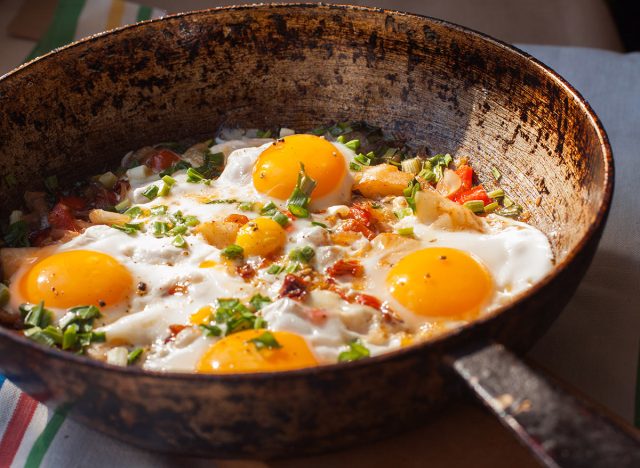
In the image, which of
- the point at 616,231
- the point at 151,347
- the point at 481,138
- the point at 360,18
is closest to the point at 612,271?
the point at 616,231

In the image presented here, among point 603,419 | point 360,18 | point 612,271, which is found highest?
point 360,18

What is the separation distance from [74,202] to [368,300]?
1.40 meters

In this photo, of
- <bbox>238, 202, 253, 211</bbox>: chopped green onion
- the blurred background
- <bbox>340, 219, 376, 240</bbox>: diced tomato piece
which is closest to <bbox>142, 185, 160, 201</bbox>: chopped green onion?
<bbox>238, 202, 253, 211</bbox>: chopped green onion

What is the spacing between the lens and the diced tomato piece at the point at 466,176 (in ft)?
9.75

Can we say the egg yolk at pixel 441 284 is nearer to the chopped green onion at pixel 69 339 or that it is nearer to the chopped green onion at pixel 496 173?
the chopped green onion at pixel 496 173

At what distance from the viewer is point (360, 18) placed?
316 cm

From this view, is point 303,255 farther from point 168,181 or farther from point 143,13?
point 143,13

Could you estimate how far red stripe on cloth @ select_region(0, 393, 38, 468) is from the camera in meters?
2.27

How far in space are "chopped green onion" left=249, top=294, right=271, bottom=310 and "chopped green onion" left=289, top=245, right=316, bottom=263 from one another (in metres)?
0.22

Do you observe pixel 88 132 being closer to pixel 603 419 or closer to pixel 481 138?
pixel 481 138

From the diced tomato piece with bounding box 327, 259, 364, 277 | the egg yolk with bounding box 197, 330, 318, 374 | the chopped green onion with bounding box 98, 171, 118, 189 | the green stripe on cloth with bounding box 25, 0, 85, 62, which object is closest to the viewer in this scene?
the egg yolk with bounding box 197, 330, 318, 374

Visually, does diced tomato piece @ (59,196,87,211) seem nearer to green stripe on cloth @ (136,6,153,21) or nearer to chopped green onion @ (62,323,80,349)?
chopped green onion @ (62,323,80,349)

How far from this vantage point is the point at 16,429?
2342 millimetres

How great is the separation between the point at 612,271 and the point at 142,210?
1.81m
